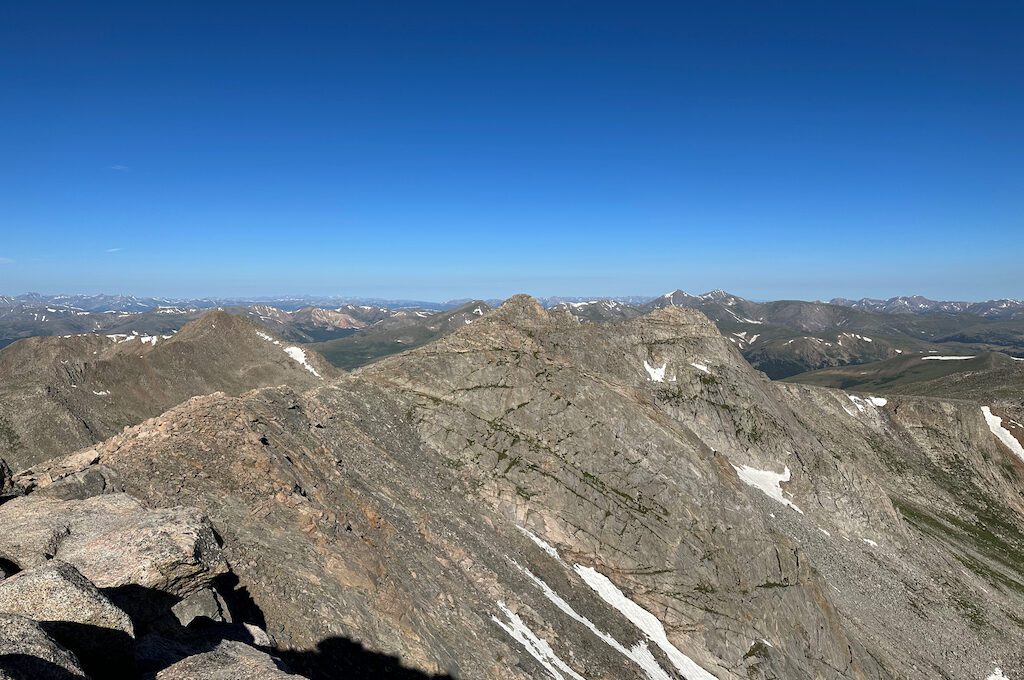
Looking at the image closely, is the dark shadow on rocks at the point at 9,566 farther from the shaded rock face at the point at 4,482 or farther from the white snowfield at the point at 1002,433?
the white snowfield at the point at 1002,433

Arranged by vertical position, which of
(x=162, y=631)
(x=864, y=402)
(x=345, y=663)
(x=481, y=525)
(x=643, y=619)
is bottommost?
(x=643, y=619)

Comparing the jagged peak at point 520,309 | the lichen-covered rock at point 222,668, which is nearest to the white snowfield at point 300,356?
the jagged peak at point 520,309

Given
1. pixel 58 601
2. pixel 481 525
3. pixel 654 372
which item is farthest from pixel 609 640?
pixel 654 372

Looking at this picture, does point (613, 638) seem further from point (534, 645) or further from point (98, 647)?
point (98, 647)

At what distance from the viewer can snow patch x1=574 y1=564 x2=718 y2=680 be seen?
4897cm

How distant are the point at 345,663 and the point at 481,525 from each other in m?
24.5

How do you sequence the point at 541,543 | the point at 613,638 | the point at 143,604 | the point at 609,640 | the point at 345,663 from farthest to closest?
the point at 541,543, the point at 613,638, the point at 609,640, the point at 345,663, the point at 143,604

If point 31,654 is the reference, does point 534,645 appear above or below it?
below

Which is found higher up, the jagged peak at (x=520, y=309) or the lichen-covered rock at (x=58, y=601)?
the jagged peak at (x=520, y=309)

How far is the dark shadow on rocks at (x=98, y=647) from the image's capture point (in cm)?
1258

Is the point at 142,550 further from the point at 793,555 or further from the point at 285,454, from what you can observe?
the point at 793,555

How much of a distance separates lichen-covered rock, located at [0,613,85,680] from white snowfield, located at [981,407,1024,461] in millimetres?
186424

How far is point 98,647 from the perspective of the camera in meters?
13.0

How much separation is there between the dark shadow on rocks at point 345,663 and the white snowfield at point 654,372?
7885 cm
